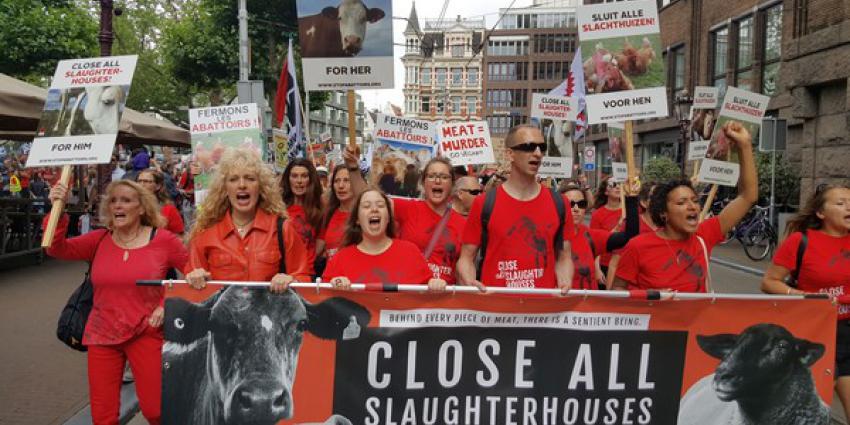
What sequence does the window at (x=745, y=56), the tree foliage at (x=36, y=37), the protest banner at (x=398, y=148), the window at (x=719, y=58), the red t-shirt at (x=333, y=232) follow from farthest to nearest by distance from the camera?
the window at (x=719, y=58)
the window at (x=745, y=56)
the tree foliage at (x=36, y=37)
the protest banner at (x=398, y=148)
the red t-shirt at (x=333, y=232)

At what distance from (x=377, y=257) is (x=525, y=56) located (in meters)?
90.6

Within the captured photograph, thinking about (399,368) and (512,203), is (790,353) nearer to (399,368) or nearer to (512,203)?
(512,203)

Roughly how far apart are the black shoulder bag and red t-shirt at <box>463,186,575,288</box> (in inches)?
87.1

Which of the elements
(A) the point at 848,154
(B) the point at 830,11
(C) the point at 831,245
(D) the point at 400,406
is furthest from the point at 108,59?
(B) the point at 830,11

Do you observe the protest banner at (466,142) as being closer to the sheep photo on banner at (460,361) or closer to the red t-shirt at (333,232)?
the red t-shirt at (333,232)

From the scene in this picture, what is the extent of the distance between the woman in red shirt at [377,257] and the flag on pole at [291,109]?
4800 mm

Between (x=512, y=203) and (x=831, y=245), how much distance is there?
202 centimetres

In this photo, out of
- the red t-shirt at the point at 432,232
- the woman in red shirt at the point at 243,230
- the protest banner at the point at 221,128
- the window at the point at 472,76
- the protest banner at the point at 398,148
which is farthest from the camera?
the window at the point at 472,76

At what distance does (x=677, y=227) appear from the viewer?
394 cm

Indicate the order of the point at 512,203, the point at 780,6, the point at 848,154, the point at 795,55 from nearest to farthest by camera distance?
the point at 512,203 → the point at 848,154 → the point at 795,55 → the point at 780,6

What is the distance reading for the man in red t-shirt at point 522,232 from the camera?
385cm

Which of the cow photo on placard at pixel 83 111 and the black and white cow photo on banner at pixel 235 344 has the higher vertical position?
the cow photo on placard at pixel 83 111

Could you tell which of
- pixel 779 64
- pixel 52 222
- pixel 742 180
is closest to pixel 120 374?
pixel 52 222

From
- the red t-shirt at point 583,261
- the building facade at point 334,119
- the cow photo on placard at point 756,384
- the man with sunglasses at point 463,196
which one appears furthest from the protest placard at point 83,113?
the building facade at point 334,119
